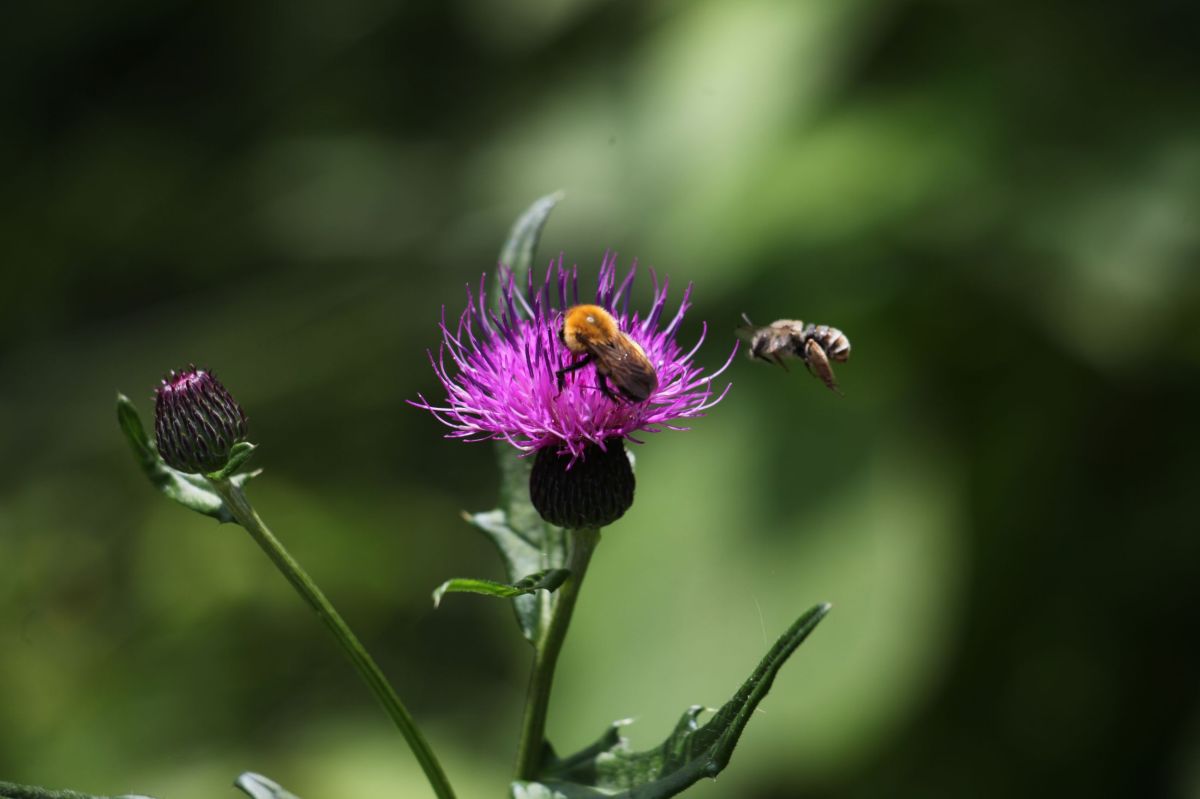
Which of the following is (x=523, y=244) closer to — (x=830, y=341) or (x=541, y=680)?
(x=830, y=341)

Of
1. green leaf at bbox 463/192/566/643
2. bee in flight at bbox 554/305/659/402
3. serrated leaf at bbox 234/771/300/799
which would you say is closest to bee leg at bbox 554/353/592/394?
bee in flight at bbox 554/305/659/402

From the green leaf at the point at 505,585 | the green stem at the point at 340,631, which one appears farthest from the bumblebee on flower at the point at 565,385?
the green stem at the point at 340,631

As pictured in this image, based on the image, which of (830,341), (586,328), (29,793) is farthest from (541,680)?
(830,341)

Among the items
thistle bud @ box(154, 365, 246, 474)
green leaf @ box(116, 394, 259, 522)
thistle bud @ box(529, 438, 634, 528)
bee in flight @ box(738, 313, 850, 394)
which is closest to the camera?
green leaf @ box(116, 394, 259, 522)

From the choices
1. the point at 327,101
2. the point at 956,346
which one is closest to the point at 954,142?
the point at 956,346

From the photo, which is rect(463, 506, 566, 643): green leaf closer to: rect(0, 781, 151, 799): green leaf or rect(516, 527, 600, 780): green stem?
rect(516, 527, 600, 780): green stem
